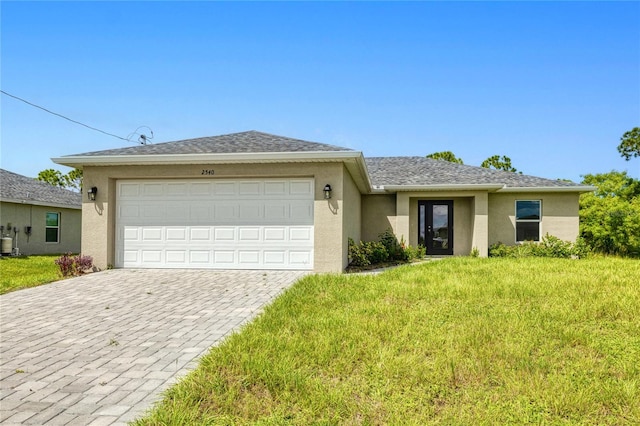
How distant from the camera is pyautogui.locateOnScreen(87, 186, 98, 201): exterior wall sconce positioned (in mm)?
11141

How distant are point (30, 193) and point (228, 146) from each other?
1478 cm

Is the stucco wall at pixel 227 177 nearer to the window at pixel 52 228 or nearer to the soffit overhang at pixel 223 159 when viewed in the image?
the soffit overhang at pixel 223 159

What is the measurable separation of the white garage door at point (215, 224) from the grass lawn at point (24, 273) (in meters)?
2.09

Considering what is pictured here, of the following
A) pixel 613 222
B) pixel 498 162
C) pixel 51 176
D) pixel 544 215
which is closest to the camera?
pixel 544 215

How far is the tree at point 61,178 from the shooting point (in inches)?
1560

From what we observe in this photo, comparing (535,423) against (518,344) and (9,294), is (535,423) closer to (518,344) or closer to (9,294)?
(518,344)

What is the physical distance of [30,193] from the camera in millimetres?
19750

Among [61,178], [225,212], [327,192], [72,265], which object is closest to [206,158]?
[225,212]

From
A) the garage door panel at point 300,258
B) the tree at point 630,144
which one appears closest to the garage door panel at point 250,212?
the garage door panel at point 300,258

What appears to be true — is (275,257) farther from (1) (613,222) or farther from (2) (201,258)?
(1) (613,222)

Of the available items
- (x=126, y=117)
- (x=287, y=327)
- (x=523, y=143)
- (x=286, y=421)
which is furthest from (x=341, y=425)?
(x=126, y=117)

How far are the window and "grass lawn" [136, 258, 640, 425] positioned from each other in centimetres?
1984

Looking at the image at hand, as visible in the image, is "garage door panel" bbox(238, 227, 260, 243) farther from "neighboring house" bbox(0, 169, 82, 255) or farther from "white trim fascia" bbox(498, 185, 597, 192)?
"neighboring house" bbox(0, 169, 82, 255)

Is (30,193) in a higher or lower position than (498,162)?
lower
